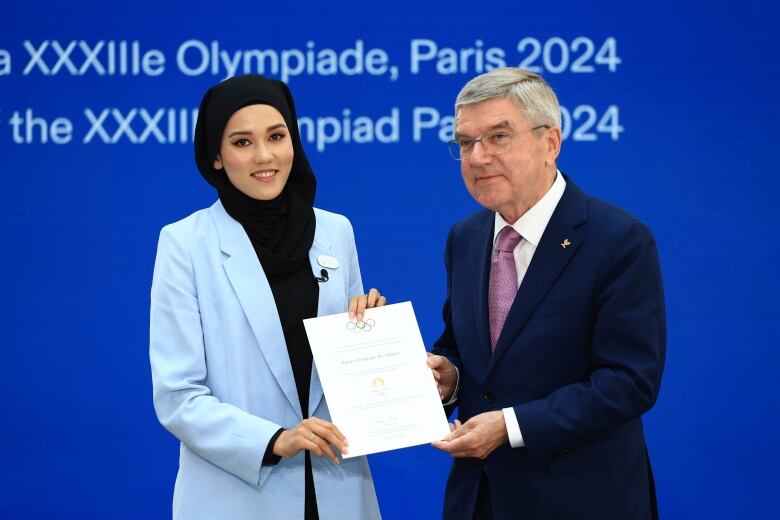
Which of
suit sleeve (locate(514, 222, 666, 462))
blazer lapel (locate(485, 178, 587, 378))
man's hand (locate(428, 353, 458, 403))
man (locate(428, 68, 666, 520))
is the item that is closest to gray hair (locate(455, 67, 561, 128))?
man (locate(428, 68, 666, 520))

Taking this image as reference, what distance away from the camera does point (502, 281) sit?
233cm

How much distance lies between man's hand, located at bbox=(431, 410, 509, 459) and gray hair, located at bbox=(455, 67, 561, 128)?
0.72m

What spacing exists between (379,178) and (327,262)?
1.82m

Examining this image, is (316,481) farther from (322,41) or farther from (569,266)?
(322,41)

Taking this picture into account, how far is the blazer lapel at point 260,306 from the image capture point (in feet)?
7.64

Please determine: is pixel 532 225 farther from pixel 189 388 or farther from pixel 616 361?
pixel 189 388

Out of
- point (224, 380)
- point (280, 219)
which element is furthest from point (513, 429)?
point (280, 219)

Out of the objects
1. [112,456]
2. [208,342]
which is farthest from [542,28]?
[112,456]

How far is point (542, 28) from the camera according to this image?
4.17 metres

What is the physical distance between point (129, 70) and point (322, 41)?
893mm

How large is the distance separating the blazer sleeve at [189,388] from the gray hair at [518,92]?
2.71 feet

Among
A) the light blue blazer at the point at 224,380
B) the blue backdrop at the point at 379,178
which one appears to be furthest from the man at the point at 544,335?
the blue backdrop at the point at 379,178

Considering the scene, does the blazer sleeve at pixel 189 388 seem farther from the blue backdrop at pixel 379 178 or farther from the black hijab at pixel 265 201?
the blue backdrop at pixel 379 178

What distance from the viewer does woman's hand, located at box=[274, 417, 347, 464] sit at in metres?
2.23
